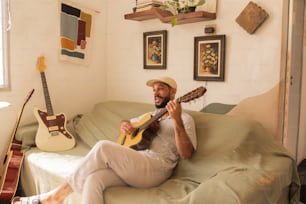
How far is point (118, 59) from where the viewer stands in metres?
3.46

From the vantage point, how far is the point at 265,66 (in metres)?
2.37

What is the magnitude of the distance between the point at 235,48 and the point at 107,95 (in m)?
1.70

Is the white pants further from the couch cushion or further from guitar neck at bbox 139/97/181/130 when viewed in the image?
the couch cushion

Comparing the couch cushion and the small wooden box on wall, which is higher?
the small wooden box on wall

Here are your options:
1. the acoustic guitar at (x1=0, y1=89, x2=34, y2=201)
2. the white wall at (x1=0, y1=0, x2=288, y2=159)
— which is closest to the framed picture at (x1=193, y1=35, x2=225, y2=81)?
the white wall at (x1=0, y1=0, x2=288, y2=159)

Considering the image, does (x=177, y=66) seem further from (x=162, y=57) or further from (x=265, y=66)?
(x=265, y=66)

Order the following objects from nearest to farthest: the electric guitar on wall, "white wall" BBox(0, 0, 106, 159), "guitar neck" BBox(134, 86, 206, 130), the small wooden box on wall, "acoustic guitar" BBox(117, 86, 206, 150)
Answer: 1. "guitar neck" BBox(134, 86, 206, 130)
2. "acoustic guitar" BBox(117, 86, 206, 150)
3. the small wooden box on wall
4. the electric guitar on wall
5. "white wall" BBox(0, 0, 106, 159)

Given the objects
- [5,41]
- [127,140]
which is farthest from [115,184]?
[5,41]

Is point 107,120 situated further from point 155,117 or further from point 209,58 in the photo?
point 209,58

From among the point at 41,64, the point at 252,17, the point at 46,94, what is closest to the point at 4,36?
the point at 41,64

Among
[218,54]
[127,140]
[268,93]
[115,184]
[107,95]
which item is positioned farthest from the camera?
[107,95]

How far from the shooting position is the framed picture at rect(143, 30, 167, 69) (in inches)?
117

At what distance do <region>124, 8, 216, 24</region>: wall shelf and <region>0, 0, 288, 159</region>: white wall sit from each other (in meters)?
0.08

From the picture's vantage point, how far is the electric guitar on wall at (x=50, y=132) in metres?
2.62
